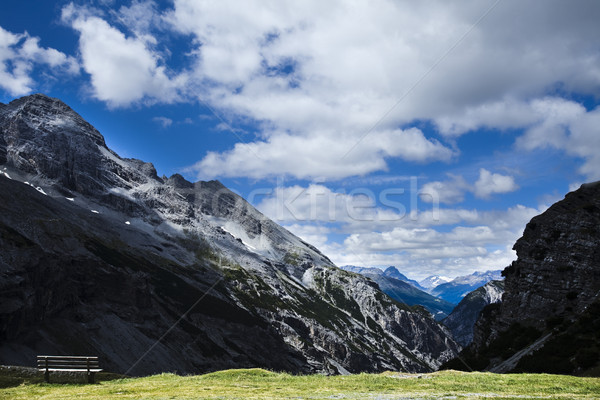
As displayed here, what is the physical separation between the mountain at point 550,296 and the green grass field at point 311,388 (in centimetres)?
2448

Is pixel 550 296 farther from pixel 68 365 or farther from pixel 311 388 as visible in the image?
pixel 68 365

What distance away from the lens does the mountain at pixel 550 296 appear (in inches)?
2029

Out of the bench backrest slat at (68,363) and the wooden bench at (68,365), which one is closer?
the wooden bench at (68,365)

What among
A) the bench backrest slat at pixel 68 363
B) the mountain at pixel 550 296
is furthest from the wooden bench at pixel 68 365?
the mountain at pixel 550 296

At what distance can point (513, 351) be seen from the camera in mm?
62812

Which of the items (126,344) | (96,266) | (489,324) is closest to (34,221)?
(96,266)

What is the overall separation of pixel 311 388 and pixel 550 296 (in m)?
56.8

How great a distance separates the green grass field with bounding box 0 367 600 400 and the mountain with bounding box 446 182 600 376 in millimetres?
24480

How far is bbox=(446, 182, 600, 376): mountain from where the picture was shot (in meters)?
51.5

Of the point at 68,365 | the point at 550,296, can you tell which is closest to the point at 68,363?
the point at 68,365

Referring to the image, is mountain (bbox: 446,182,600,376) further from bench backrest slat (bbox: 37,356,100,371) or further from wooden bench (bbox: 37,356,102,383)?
bench backrest slat (bbox: 37,356,100,371)

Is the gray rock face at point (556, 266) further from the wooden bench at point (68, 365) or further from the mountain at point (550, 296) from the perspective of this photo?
the wooden bench at point (68, 365)

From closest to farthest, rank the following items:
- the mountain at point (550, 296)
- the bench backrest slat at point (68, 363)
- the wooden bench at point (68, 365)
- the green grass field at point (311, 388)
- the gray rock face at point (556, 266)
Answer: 1. the green grass field at point (311, 388)
2. the wooden bench at point (68, 365)
3. the bench backrest slat at point (68, 363)
4. the mountain at point (550, 296)
5. the gray rock face at point (556, 266)

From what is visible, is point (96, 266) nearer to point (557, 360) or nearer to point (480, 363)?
point (480, 363)
